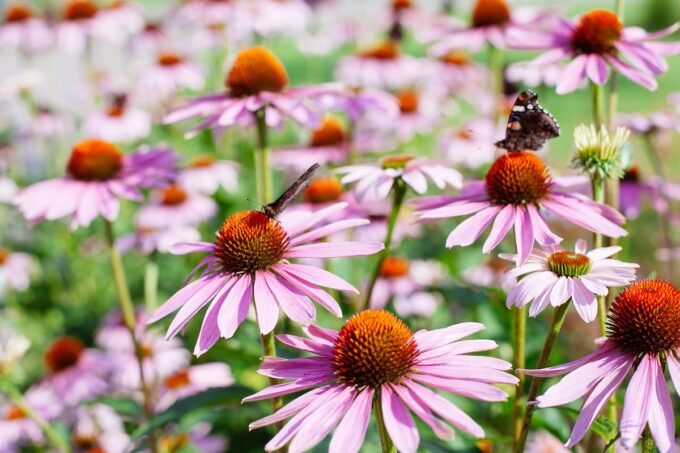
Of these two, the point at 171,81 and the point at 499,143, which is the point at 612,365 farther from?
the point at 171,81

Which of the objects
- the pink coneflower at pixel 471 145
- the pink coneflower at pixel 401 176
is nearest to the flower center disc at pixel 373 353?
the pink coneflower at pixel 401 176

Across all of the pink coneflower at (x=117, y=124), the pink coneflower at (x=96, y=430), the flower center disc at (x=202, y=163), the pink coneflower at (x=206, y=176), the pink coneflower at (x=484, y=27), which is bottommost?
the pink coneflower at (x=96, y=430)

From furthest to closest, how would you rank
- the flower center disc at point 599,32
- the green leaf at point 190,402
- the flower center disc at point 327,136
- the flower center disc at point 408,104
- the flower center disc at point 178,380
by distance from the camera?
1. the flower center disc at point 408,104
2. the flower center disc at point 327,136
3. the flower center disc at point 178,380
4. the flower center disc at point 599,32
5. the green leaf at point 190,402

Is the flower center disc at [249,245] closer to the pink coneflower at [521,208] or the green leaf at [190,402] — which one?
the pink coneflower at [521,208]

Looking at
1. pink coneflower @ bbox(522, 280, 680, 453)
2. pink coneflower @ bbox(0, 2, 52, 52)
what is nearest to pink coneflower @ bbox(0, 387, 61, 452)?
pink coneflower @ bbox(522, 280, 680, 453)

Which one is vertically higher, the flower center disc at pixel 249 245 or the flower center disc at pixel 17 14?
the flower center disc at pixel 17 14

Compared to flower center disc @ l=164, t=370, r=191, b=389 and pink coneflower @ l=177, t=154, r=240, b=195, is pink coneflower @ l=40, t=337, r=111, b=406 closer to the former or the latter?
flower center disc @ l=164, t=370, r=191, b=389

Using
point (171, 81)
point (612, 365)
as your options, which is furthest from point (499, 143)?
point (171, 81)

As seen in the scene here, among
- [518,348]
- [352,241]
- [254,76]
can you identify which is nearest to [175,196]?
[254,76]

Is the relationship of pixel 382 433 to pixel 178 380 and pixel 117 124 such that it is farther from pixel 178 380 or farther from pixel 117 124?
pixel 117 124
